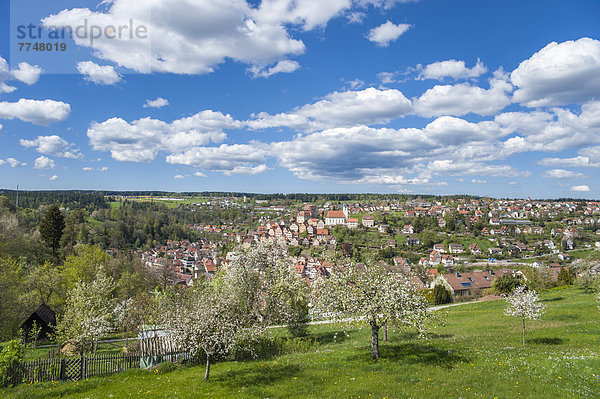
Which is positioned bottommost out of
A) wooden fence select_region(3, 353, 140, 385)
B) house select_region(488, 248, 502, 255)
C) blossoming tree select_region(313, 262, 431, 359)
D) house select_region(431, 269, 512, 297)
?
house select_region(488, 248, 502, 255)

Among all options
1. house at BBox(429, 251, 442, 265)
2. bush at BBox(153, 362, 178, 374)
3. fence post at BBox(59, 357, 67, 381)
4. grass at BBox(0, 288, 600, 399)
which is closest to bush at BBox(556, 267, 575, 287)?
grass at BBox(0, 288, 600, 399)

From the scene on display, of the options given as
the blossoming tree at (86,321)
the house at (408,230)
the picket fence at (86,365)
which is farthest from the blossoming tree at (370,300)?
the house at (408,230)

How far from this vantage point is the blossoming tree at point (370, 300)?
16875 millimetres

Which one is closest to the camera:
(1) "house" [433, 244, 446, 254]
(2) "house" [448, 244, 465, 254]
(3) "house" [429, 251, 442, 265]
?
(3) "house" [429, 251, 442, 265]

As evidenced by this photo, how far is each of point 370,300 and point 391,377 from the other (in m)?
3.76

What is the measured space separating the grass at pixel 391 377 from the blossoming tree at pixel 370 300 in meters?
2.12

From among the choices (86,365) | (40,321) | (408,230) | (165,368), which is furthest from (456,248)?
(86,365)

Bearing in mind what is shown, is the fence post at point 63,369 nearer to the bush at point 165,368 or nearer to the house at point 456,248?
the bush at point 165,368

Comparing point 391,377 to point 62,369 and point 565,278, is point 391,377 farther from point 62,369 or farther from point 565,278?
point 565,278

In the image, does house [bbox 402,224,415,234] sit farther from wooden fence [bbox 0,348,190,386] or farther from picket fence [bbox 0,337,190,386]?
wooden fence [bbox 0,348,190,386]

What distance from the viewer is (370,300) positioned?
56.6 feet

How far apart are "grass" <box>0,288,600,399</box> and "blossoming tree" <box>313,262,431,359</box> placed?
212 centimetres

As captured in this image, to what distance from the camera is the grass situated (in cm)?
1326

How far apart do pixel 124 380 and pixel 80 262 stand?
3324cm
